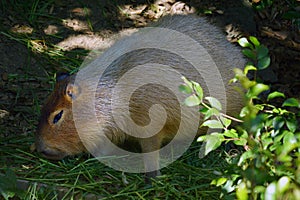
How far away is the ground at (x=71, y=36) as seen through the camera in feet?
17.1

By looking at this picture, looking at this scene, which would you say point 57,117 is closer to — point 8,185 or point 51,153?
point 51,153

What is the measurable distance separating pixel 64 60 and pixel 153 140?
1.50m

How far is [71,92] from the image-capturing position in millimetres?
4344

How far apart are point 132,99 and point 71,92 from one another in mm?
442

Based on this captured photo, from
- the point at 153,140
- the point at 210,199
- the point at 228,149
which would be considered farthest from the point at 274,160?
the point at 228,149

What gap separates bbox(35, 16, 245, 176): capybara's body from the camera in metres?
4.37

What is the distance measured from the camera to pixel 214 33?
4.92 m

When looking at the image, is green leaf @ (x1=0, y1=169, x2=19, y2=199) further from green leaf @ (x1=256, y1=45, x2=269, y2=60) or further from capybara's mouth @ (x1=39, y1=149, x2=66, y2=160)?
green leaf @ (x1=256, y1=45, x2=269, y2=60)

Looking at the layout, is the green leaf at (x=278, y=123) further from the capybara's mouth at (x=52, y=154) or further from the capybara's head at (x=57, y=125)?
the capybara's mouth at (x=52, y=154)

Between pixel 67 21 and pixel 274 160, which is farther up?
pixel 274 160

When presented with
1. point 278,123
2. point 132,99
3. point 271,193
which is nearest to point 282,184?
point 271,193

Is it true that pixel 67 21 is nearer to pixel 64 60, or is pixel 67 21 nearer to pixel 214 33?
pixel 64 60

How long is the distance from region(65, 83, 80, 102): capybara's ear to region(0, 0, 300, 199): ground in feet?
2.31

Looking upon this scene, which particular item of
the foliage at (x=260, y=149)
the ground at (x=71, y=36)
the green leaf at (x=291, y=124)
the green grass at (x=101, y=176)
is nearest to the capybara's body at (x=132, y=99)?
the green grass at (x=101, y=176)
